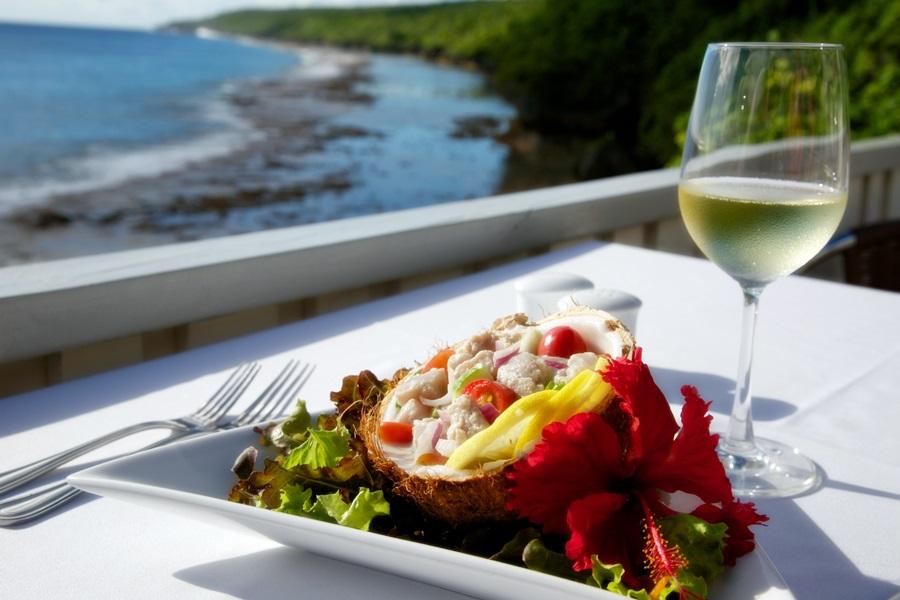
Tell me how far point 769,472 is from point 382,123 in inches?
1159

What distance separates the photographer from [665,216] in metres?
2.64

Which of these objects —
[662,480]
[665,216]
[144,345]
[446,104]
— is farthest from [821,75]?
[446,104]

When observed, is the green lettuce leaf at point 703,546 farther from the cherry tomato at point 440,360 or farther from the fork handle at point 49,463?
the fork handle at point 49,463

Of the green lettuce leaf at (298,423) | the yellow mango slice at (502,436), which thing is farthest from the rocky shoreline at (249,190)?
the yellow mango slice at (502,436)

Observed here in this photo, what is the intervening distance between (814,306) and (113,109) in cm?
3048

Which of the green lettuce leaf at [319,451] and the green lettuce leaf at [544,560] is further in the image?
the green lettuce leaf at [319,451]

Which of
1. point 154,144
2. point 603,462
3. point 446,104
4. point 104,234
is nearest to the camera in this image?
point 603,462

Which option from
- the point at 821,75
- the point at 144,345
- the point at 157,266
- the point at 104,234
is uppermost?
the point at 821,75

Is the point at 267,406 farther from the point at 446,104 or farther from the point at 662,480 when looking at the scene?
the point at 446,104

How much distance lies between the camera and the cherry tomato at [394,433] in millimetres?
864

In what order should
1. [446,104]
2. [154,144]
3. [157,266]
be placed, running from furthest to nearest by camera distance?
[446,104], [154,144], [157,266]

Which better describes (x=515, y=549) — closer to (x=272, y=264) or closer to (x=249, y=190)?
(x=272, y=264)

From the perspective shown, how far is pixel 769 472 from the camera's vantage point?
0.99 meters

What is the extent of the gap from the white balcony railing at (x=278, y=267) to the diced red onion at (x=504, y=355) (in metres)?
0.78
